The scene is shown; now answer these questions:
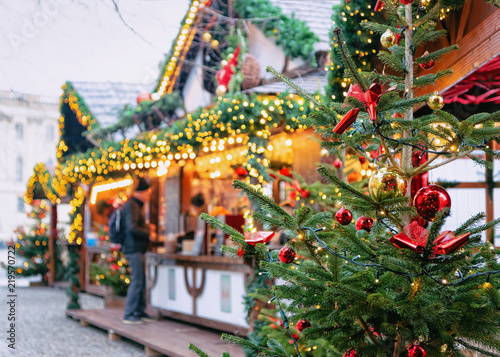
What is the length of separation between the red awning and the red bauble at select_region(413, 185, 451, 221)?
2557 mm

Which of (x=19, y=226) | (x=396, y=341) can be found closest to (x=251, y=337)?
(x=396, y=341)

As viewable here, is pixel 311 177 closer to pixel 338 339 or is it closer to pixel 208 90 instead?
pixel 208 90

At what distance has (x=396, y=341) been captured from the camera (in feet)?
9.15

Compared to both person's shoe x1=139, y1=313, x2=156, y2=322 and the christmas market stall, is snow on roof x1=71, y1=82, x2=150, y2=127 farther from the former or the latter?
person's shoe x1=139, y1=313, x2=156, y2=322

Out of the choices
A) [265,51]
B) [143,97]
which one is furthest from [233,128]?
[143,97]

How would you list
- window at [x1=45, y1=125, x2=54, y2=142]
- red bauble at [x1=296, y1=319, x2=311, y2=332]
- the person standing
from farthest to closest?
window at [x1=45, y1=125, x2=54, y2=142] → the person standing → red bauble at [x1=296, y1=319, x2=311, y2=332]

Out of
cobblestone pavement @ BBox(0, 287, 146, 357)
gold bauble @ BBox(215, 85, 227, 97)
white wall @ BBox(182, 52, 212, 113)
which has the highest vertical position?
white wall @ BBox(182, 52, 212, 113)

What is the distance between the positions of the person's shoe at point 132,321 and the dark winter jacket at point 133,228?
3.24ft

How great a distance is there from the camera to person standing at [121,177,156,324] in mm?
8469

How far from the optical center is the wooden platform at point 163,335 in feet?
20.7

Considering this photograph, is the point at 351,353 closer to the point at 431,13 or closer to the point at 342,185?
the point at 342,185

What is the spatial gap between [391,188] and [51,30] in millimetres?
5362

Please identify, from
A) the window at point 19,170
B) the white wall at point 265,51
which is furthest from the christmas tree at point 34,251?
the white wall at point 265,51

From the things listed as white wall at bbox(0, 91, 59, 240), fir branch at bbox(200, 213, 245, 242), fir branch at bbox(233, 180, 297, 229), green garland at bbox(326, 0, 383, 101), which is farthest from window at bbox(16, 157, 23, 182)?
fir branch at bbox(233, 180, 297, 229)
